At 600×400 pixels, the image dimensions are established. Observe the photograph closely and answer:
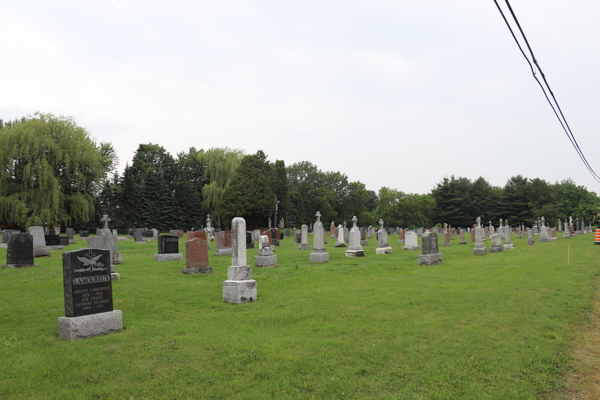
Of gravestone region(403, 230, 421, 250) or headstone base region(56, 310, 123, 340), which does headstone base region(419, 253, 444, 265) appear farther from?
headstone base region(56, 310, 123, 340)

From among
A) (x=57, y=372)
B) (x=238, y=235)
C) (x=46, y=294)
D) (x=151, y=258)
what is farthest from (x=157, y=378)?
(x=151, y=258)

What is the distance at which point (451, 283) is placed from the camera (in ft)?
40.5

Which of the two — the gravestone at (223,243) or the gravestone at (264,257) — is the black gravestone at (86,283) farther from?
the gravestone at (223,243)

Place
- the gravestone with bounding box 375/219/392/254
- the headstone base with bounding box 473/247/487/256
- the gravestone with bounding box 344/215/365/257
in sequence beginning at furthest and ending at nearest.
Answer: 1. the gravestone with bounding box 375/219/392/254
2. the headstone base with bounding box 473/247/487/256
3. the gravestone with bounding box 344/215/365/257

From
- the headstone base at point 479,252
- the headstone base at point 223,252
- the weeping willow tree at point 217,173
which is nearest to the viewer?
the headstone base at point 223,252

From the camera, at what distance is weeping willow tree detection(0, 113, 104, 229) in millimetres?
34844

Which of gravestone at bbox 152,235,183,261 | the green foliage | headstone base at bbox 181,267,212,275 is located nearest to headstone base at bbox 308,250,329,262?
headstone base at bbox 181,267,212,275

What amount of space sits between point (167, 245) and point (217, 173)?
Answer: 132 feet

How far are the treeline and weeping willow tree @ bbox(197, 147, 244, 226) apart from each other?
137 millimetres

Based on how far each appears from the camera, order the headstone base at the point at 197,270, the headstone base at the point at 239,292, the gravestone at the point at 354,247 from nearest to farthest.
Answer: the headstone base at the point at 239,292 < the headstone base at the point at 197,270 < the gravestone at the point at 354,247

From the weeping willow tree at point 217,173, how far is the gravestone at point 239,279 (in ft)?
147

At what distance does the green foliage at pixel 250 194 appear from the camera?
49.6m

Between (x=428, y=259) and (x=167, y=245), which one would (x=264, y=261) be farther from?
(x=428, y=259)

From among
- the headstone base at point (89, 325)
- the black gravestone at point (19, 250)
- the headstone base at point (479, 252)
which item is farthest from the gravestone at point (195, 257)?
the headstone base at point (479, 252)
